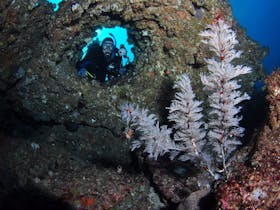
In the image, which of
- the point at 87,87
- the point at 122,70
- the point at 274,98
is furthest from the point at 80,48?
the point at 274,98

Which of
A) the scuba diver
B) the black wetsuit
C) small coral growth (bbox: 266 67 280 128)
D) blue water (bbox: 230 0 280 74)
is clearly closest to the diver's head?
the scuba diver

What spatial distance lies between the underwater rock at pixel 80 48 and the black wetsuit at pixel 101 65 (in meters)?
1.44

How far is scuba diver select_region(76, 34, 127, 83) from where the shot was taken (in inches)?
275

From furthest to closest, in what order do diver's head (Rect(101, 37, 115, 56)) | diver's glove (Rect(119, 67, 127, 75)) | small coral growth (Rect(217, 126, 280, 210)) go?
diver's head (Rect(101, 37, 115, 56)), diver's glove (Rect(119, 67, 127, 75)), small coral growth (Rect(217, 126, 280, 210))

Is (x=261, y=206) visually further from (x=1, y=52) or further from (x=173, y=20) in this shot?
(x=1, y=52)

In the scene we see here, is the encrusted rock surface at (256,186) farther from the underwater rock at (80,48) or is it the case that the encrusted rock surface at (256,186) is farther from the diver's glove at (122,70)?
the diver's glove at (122,70)

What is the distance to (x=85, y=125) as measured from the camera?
5.60m

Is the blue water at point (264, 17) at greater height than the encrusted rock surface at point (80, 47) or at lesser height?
greater

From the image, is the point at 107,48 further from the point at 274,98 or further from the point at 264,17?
the point at 264,17

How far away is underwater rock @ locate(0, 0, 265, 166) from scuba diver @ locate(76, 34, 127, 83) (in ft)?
4.72

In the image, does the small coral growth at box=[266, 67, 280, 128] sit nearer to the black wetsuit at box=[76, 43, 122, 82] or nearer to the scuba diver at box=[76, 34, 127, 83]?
the scuba diver at box=[76, 34, 127, 83]

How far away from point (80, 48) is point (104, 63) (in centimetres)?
183

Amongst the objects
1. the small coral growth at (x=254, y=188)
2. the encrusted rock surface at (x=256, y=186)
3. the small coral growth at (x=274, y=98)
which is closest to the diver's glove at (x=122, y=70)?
the small coral growth at (x=274, y=98)

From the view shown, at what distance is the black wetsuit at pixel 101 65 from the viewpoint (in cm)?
698
